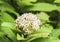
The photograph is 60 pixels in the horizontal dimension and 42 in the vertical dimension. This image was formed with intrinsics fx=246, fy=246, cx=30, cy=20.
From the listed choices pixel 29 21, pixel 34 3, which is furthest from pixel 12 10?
pixel 29 21

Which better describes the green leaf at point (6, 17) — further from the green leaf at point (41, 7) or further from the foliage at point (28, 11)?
the green leaf at point (41, 7)

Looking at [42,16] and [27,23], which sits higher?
[27,23]

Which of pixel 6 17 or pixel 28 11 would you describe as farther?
pixel 28 11

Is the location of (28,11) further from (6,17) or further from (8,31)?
(8,31)

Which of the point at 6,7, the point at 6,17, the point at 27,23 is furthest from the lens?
the point at 6,7

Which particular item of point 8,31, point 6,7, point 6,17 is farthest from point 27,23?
point 6,7

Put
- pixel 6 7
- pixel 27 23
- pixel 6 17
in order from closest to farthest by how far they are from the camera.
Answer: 1. pixel 27 23
2. pixel 6 17
3. pixel 6 7

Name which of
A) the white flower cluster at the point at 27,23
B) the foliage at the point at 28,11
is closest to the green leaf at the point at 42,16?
the foliage at the point at 28,11

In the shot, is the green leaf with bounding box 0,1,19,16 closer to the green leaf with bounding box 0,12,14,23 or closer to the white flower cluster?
the green leaf with bounding box 0,12,14,23
